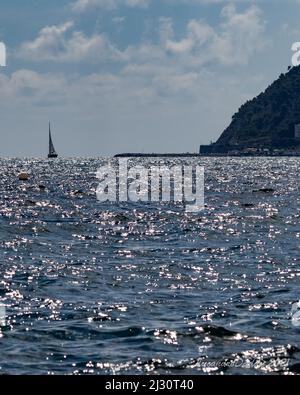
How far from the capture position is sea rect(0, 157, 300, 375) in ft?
73.3

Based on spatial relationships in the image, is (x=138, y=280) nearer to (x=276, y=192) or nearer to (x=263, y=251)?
(x=263, y=251)

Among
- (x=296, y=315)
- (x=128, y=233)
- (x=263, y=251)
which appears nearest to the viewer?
(x=296, y=315)

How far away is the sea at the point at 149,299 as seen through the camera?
22.3 m

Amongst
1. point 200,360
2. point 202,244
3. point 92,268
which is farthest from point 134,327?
point 202,244

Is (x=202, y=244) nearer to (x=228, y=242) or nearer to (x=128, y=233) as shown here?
(x=228, y=242)

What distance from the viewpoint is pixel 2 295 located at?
30.8 m

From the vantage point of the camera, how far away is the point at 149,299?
30406 mm

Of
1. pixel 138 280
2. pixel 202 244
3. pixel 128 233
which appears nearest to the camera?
pixel 138 280

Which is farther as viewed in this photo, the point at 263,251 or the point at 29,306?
the point at 263,251

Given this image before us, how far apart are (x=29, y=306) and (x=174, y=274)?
8810 millimetres

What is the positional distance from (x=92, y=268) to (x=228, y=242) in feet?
44.7
